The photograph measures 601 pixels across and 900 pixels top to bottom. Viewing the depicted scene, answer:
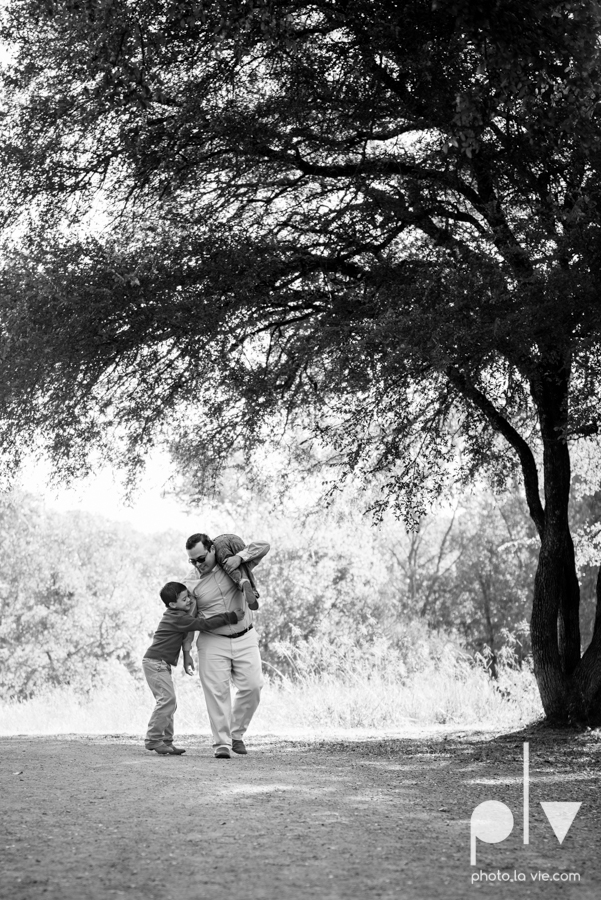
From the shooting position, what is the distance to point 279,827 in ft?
17.7

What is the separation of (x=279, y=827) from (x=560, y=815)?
6.24ft

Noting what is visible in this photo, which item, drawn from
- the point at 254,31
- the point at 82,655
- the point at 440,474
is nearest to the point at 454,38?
the point at 254,31

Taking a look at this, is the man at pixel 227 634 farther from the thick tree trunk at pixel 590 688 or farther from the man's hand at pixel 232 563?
the thick tree trunk at pixel 590 688

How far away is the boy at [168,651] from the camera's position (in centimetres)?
955

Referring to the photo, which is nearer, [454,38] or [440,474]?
[454,38]

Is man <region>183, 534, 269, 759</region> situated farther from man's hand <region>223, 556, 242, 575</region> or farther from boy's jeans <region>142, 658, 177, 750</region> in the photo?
boy's jeans <region>142, 658, 177, 750</region>

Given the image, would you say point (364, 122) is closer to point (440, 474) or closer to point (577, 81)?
point (577, 81)

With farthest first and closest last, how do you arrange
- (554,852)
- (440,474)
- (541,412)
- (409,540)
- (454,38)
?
(409,540)
(440,474)
(541,412)
(454,38)
(554,852)

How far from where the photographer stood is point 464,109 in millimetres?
7656

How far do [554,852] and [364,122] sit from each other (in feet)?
25.9

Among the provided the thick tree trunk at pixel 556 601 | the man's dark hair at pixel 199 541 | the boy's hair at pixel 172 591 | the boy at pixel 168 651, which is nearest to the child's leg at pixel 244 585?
the boy at pixel 168 651

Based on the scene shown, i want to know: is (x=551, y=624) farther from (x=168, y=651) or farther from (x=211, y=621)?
(x=168, y=651)

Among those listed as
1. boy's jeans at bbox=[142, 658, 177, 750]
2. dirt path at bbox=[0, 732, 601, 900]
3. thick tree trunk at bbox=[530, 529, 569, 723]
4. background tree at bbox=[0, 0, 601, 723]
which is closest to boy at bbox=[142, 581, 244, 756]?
boy's jeans at bbox=[142, 658, 177, 750]

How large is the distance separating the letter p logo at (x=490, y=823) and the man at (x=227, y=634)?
3511 millimetres
